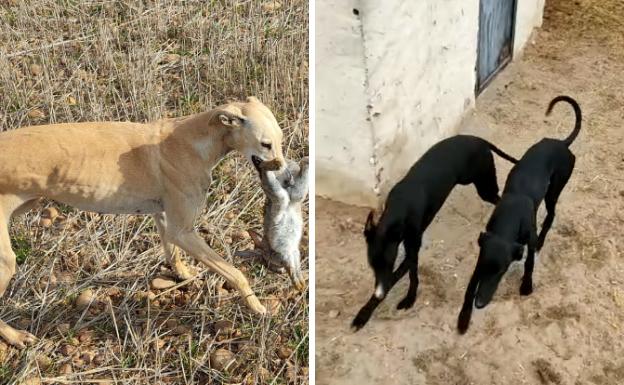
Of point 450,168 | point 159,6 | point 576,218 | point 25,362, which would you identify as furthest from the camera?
point 159,6

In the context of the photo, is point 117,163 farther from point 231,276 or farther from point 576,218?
point 576,218

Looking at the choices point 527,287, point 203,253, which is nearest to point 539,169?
point 527,287

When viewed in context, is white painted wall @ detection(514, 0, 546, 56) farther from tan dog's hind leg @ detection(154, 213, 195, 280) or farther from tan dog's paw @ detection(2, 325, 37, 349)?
tan dog's paw @ detection(2, 325, 37, 349)

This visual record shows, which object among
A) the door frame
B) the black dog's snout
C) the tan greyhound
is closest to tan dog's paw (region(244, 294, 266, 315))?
the tan greyhound

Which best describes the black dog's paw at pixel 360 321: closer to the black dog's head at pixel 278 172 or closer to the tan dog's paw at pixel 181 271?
the tan dog's paw at pixel 181 271

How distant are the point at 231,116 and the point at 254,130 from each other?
111mm

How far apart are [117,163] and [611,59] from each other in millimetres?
4318

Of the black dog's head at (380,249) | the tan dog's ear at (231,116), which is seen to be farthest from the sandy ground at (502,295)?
the tan dog's ear at (231,116)

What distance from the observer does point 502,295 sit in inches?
161

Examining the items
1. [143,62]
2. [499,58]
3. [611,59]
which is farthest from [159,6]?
[611,59]

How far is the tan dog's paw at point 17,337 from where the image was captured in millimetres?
3640

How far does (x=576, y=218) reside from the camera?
453 cm

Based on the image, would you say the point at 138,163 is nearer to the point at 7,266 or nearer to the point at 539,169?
the point at 7,266

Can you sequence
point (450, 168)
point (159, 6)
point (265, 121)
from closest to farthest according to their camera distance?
point (265, 121), point (450, 168), point (159, 6)
